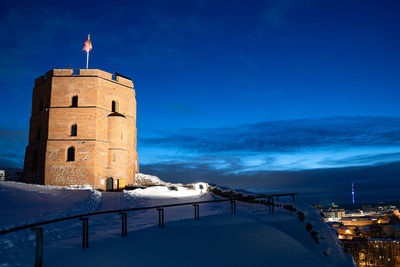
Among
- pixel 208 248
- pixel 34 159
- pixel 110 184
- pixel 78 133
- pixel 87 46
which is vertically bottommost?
pixel 208 248

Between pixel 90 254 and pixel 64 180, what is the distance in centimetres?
2582

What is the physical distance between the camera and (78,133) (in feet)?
106

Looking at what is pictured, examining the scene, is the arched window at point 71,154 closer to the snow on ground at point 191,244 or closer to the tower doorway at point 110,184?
the tower doorway at point 110,184

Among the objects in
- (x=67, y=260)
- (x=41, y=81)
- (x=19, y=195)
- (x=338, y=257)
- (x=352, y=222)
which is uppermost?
(x=41, y=81)

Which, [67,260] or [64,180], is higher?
[64,180]

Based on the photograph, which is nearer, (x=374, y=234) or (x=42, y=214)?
(x=42, y=214)

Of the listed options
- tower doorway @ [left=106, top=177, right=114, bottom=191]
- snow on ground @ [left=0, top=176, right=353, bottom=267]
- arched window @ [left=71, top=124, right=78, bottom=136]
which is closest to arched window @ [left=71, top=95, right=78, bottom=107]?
arched window @ [left=71, top=124, right=78, bottom=136]

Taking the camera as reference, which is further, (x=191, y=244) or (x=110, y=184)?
(x=110, y=184)

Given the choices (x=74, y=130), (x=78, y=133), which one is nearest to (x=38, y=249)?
(x=78, y=133)

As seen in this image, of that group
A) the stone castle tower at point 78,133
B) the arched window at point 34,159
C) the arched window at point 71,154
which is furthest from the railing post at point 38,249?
the arched window at point 34,159

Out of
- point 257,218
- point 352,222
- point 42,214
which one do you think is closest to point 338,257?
point 257,218

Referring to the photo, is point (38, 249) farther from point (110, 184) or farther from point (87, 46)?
point (87, 46)

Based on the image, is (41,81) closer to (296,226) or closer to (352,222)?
(296,226)

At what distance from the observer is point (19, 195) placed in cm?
1744
